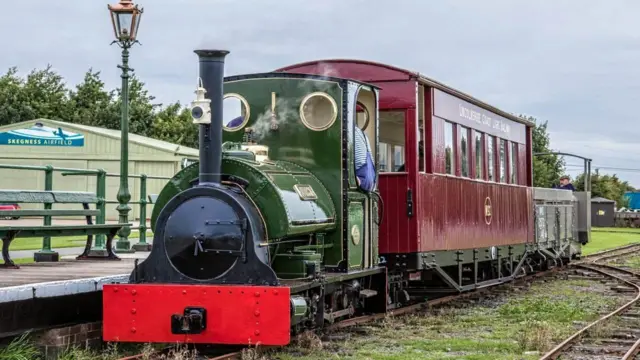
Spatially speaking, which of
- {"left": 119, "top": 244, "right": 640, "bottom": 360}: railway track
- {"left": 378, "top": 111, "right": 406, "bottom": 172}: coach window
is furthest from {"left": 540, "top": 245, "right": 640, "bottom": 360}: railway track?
{"left": 378, "top": 111, "right": 406, "bottom": 172}: coach window

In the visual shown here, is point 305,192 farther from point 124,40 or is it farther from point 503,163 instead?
point 503,163

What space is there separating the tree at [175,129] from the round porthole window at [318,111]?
3216cm

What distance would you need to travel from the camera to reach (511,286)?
17.1m

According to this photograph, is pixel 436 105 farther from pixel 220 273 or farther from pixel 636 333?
pixel 220 273

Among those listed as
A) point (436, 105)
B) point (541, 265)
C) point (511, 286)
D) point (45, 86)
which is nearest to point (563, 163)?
point (45, 86)

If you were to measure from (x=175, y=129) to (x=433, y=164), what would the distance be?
31616 mm

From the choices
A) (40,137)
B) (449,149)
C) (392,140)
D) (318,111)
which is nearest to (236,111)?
(318,111)

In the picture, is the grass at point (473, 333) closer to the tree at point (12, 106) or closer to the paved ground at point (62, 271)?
the paved ground at point (62, 271)

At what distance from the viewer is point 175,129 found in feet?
142

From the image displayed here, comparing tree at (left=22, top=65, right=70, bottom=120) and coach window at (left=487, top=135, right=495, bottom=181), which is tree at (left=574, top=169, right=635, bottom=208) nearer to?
tree at (left=22, top=65, right=70, bottom=120)

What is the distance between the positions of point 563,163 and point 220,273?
48522mm

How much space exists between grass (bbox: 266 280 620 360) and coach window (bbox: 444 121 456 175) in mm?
2095

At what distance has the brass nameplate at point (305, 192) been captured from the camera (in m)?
9.12

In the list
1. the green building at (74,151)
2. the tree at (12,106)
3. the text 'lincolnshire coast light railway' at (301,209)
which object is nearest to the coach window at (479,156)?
the text 'lincolnshire coast light railway' at (301,209)
